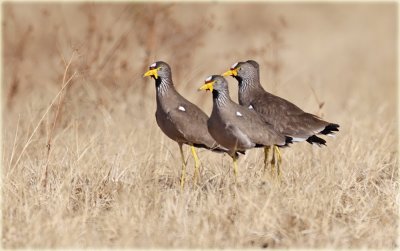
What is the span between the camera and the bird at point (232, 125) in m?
6.63

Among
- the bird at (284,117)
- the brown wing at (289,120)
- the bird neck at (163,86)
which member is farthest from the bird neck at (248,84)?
the bird neck at (163,86)

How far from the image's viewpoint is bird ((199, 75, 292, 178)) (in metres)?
6.63

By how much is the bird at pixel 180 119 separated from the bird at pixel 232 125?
207 millimetres

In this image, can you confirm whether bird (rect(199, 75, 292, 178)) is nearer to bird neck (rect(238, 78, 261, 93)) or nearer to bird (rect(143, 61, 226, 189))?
bird (rect(143, 61, 226, 189))

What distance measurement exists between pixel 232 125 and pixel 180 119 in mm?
522

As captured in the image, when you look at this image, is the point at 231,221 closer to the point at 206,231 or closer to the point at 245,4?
the point at 206,231

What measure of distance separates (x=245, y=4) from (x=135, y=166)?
49.8 feet

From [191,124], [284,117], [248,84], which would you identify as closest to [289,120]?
[284,117]

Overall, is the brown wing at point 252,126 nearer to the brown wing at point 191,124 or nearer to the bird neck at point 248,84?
the brown wing at point 191,124

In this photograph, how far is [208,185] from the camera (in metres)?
6.84

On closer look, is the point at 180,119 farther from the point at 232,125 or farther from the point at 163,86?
the point at 232,125

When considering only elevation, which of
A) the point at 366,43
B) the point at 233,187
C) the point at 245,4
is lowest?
the point at 233,187

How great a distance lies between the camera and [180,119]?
6.94 m

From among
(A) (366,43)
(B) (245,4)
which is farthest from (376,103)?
(B) (245,4)
